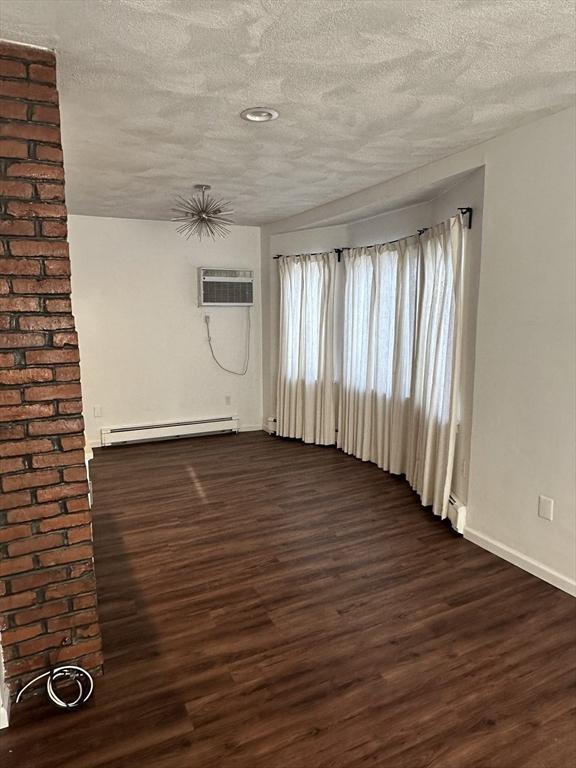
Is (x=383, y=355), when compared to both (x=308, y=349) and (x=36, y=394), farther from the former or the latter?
(x=36, y=394)

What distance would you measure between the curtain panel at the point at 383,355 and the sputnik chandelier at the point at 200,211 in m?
1.01

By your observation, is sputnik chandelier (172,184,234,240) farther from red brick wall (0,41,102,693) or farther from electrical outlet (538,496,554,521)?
electrical outlet (538,496,554,521)

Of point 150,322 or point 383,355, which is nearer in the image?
point 383,355

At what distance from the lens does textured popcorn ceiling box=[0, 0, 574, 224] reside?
1713 mm

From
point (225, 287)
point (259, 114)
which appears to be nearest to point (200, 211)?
point (259, 114)

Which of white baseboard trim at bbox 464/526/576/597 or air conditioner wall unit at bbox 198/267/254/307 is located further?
air conditioner wall unit at bbox 198/267/254/307

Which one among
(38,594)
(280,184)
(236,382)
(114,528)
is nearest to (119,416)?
(236,382)

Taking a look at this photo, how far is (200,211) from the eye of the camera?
13.4 feet

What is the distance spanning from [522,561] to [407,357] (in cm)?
190

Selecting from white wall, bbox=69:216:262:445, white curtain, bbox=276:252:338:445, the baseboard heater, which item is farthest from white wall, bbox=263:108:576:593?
the baseboard heater

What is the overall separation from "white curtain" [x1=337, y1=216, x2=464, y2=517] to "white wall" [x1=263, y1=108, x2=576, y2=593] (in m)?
0.30

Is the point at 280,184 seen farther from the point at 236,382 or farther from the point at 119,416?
the point at 119,416

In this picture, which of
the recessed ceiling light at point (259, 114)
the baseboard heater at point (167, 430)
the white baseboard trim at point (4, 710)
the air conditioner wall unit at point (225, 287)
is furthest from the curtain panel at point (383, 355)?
the white baseboard trim at point (4, 710)

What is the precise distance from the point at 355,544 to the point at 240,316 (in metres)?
3.51
